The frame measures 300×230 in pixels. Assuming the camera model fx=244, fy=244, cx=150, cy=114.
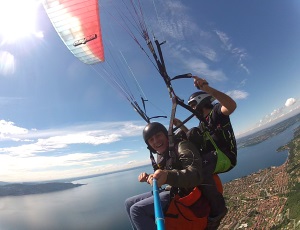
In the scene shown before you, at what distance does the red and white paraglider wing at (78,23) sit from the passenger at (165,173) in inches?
173

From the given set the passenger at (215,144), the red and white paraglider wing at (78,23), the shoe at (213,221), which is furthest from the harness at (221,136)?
the red and white paraglider wing at (78,23)

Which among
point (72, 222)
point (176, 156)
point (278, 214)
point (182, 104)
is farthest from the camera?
point (72, 222)

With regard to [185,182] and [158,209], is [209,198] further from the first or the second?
[158,209]

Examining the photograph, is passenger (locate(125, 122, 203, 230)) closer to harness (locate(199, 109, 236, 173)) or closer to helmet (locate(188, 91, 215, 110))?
harness (locate(199, 109, 236, 173))

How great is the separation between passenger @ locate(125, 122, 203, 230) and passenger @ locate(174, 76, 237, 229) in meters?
0.26

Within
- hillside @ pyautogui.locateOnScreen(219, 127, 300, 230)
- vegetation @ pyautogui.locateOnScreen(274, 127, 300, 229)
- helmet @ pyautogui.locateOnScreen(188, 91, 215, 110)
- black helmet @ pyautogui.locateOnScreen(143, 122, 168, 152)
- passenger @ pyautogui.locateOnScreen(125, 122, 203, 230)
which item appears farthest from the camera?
hillside @ pyautogui.locateOnScreen(219, 127, 300, 230)

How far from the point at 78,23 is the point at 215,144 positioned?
5.26 metres

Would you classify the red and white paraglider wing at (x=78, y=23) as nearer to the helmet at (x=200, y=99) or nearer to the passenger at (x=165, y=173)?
the helmet at (x=200, y=99)

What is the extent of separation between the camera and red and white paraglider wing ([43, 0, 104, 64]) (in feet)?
19.0

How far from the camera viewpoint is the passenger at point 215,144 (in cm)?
253

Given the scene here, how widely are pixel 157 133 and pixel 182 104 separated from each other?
21.7 inches

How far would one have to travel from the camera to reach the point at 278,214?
2788 inches

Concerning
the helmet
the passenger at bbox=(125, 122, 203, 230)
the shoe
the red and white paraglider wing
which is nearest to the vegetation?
the red and white paraglider wing

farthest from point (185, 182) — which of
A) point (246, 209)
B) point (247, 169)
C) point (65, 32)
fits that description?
point (247, 169)
